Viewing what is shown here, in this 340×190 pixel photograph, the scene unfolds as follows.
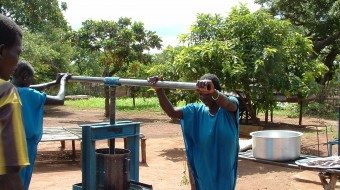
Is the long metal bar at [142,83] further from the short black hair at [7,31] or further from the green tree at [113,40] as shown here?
the green tree at [113,40]

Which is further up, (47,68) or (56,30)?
(56,30)

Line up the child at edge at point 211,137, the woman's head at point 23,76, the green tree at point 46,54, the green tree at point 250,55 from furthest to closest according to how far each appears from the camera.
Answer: the green tree at point 46,54
the green tree at point 250,55
the woman's head at point 23,76
the child at edge at point 211,137

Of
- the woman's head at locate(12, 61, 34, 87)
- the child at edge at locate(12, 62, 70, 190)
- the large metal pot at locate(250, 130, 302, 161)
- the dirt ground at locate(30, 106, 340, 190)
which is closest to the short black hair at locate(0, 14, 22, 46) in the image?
the child at edge at locate(12, 62, 70, 190)

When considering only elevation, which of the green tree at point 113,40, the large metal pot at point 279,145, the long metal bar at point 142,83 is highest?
the green tree at point 113,40

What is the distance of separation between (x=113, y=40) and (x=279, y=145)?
12.2 m

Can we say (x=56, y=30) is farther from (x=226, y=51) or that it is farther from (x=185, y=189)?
(x=185, y=189)

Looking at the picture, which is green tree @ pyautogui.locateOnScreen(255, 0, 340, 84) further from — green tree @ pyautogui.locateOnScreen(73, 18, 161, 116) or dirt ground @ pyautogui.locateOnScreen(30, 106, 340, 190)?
dirt ground @ pyautogui.locateOnScreen(30, 106, 340, 190)

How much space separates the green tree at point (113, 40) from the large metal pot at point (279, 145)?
11.5 m

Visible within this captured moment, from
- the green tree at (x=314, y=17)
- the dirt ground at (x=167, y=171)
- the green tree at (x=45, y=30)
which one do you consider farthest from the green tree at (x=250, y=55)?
the green tree at (x=314, y=17)

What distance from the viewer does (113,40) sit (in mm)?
15906

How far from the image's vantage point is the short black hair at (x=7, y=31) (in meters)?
1.45

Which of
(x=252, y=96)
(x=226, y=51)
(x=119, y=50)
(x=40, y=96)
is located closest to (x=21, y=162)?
(x=40, y=96)

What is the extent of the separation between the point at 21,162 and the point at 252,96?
810 centimetres

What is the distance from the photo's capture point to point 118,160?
8.74 ft
